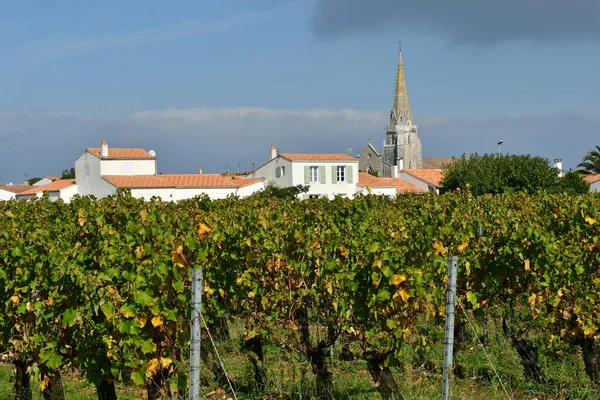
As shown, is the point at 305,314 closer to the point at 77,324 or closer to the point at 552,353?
the point at 77,324

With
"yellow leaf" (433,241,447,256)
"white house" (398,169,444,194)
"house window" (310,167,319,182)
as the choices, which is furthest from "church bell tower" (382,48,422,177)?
"yellow leaf" (433,241,447,256)

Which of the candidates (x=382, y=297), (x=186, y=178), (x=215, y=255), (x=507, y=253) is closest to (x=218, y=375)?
(x=215, y=255)

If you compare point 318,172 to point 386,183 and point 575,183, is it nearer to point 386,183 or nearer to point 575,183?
point 386,183

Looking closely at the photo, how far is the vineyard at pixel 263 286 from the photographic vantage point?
6.14 meters

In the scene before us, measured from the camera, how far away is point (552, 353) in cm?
935

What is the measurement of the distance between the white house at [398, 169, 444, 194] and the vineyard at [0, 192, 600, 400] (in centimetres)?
5078

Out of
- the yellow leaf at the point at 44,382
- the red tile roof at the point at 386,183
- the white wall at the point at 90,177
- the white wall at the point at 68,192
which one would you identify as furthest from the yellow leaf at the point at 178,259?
the red tile roof at the point at 386,183

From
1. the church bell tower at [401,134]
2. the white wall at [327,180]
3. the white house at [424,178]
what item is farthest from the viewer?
the church bell tower at [401,134]

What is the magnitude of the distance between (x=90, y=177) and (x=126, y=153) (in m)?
3.14

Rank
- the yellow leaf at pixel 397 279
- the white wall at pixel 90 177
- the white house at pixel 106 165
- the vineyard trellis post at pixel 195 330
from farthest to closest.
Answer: the white house at pixel 106 165 → the white wall at pixel 90 177 → the yellow leaf at pixel 397 279 → the vineyard trellis post at pixel 195 330

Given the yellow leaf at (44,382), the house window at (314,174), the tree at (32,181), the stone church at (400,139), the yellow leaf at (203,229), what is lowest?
the yellow leaf at (44,382)

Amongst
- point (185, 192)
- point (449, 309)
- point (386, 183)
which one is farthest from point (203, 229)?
point (386, 183)

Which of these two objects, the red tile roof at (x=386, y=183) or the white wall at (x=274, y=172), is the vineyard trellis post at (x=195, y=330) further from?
the red tile roof at (x=386, y=183)

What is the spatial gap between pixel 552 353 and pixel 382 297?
4.05m
